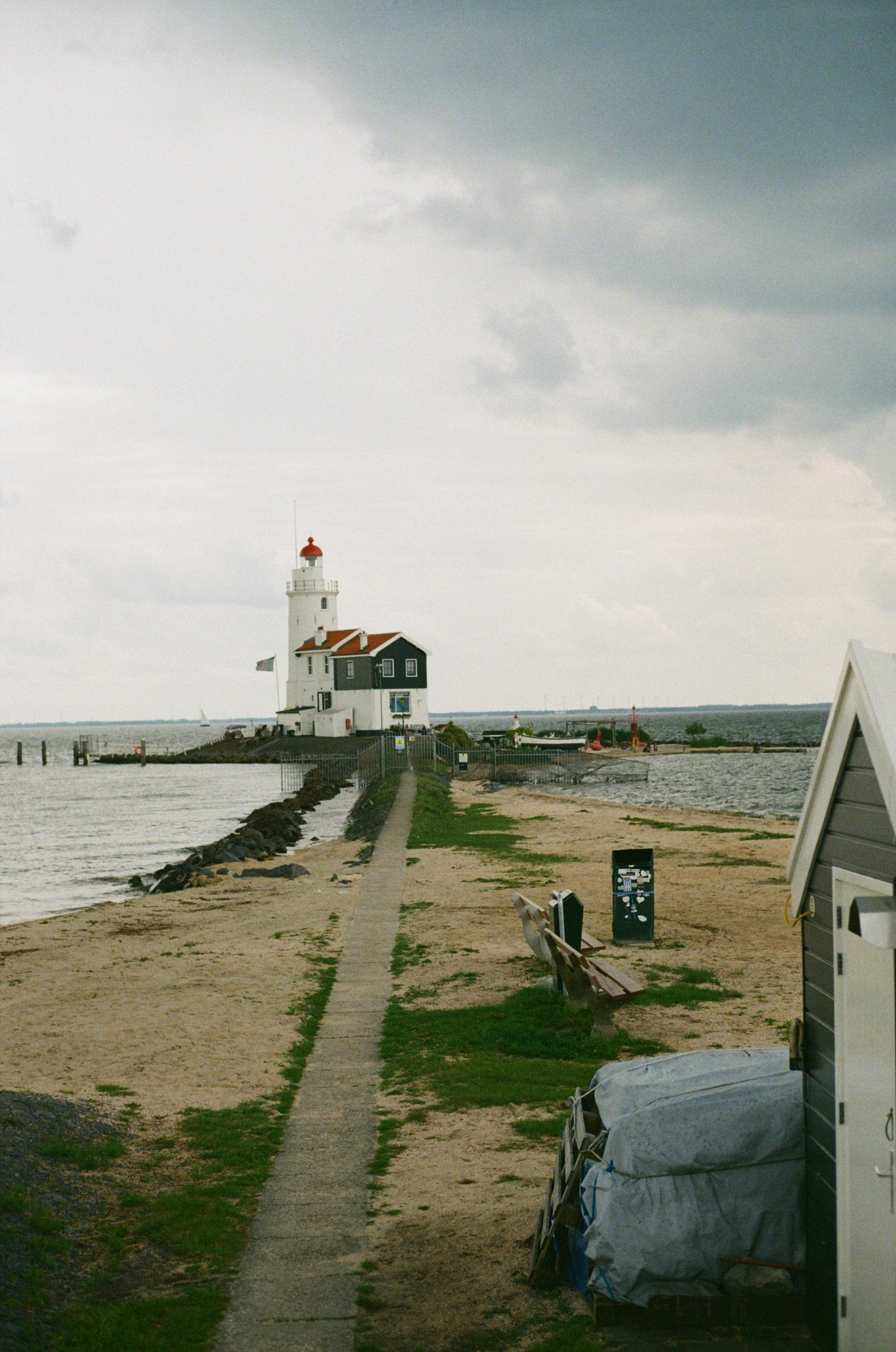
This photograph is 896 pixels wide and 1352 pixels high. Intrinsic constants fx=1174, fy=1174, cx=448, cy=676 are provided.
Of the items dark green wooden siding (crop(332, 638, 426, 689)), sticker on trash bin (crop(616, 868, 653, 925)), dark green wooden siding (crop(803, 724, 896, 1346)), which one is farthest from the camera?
dark green wooden siding (crop(332, 638, 426, 689))

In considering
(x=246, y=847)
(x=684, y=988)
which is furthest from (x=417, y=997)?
(x=246, y=847)

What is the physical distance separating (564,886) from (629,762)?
185 feet

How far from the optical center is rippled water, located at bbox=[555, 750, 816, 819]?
5216 centimetres

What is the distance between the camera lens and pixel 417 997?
47.1 feet

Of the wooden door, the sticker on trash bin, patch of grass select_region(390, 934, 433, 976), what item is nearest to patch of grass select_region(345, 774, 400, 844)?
patch of grass select_region(390, 934, 433, 976)

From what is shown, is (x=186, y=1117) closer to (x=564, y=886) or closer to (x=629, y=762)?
(x=564, y=886)

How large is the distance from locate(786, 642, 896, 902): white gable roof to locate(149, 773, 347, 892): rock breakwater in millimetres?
22629

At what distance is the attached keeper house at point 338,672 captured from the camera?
8331 cm

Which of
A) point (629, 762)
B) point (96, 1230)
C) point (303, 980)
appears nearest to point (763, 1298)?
point (96, 1230)

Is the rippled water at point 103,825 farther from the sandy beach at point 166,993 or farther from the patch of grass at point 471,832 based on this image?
the patch of grass at point 471,832

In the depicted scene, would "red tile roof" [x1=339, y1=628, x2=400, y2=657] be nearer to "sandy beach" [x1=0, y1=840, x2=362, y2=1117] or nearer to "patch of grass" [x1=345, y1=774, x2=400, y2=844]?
"patch of grass" [x1=345, y1=774, x2=400, y2=844]

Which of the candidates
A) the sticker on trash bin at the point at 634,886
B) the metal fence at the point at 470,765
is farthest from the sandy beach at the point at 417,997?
the metal fence at the point at 470,765

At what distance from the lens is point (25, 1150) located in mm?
9016

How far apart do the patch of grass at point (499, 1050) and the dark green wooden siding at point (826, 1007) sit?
13.7 ft
